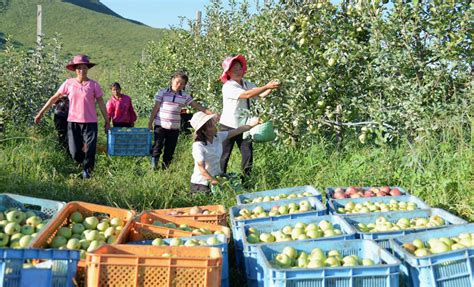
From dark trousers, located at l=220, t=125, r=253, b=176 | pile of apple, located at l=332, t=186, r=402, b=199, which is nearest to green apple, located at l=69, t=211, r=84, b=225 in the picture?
pile of apple, located at l=332, t=186, r=402, b=199

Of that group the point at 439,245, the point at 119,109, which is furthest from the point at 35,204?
the point at 119,109

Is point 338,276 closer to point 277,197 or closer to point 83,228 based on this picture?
point 83,228

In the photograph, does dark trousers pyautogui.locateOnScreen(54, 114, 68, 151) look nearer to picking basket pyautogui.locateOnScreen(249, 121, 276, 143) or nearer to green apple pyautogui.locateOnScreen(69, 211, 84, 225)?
picking basket pyautogui.locateOnScreen(249, 121, 276, 143)

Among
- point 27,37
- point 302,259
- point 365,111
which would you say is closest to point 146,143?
point 365,111

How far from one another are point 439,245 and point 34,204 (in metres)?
2.63

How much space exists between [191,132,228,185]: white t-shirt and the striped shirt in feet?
5.34

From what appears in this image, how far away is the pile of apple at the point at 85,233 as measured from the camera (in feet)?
9.96

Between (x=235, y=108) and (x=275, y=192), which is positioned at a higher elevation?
(x=235, y=108)

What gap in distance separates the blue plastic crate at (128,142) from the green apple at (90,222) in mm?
3551


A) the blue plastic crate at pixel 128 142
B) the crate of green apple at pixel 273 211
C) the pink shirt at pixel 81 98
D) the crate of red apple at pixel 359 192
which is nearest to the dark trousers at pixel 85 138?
the pink shirt at pixel 81 98

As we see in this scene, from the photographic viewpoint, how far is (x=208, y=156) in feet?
15.7

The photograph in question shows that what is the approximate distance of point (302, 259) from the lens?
9.14 feet

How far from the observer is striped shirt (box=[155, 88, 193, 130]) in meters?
6.50

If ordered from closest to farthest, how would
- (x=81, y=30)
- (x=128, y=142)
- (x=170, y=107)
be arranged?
(x=170, y=107) < (x=128, y=142) < (x=81, y=30)
